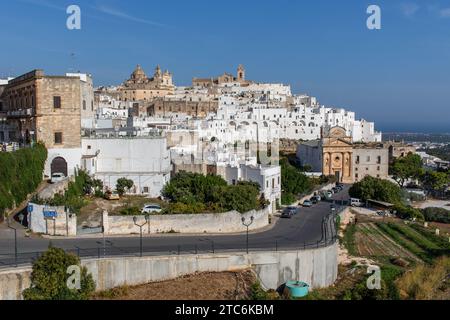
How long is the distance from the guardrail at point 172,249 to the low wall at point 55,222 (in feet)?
5.68

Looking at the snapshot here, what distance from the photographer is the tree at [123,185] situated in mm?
30487

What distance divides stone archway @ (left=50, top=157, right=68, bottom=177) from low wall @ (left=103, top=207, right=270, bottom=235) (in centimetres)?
862

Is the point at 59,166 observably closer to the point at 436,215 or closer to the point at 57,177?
the point at 57,177

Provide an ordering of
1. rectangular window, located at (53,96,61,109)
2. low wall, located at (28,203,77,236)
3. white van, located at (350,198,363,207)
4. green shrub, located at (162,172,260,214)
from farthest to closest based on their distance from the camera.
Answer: white van, located at (350,198,363,207) → rectangular window, located at (53,96,61,109) → green shrub, located at (162,172,260,214) → low wall, located at (28,203,77,236)

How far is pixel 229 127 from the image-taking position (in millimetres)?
71000

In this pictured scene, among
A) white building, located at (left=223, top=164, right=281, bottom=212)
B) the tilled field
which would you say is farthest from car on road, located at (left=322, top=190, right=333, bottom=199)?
white building, located at (left=223, top=164, right=281, bottom=212)

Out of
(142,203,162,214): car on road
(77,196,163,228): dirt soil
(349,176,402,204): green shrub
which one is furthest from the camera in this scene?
(349,176,402,204): green shrub

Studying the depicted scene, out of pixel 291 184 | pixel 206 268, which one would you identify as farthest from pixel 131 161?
pixel 291 184

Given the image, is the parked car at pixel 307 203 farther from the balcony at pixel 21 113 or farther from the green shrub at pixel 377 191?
Result: the balcony at pixel 21 113

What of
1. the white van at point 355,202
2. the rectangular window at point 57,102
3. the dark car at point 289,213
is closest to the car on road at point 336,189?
the white van at point 355,202

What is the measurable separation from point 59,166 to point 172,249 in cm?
1287

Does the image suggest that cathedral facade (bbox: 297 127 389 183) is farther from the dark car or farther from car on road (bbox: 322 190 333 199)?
the dark car

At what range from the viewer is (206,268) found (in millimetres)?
21141

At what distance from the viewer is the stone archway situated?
31484 mm
